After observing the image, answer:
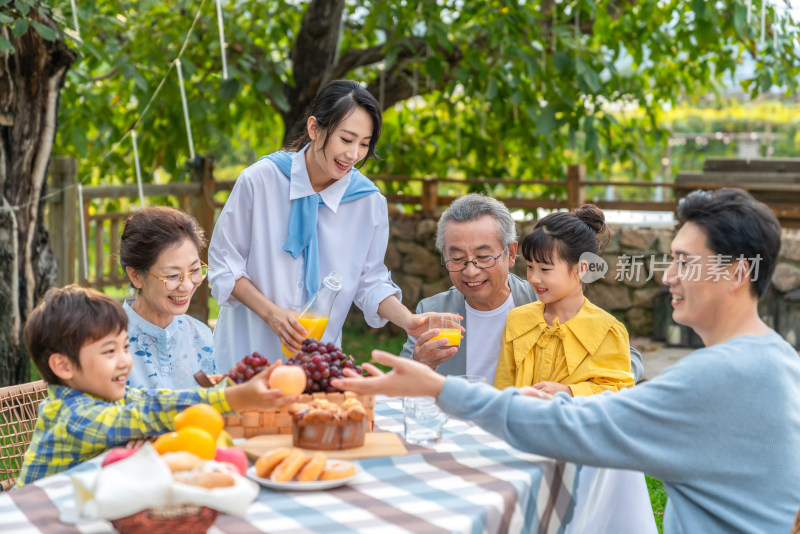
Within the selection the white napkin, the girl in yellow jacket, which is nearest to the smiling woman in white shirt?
the girl in yellow jacket

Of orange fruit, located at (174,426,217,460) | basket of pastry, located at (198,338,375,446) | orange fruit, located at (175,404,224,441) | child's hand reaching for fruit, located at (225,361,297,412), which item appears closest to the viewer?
orange fruit, located at (174,426,217,460)

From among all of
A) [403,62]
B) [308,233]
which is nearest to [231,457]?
[308,233]

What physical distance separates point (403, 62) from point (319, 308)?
170 inches

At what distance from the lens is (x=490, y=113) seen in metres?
7.53

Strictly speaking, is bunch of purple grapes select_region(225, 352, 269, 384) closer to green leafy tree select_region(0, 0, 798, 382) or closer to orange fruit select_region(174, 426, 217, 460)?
orange fruit select_region(174, 426, 217, 460)

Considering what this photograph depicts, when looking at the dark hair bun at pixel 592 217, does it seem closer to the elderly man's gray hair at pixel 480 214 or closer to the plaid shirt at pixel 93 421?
the elderly man's gray hair at pixel 480 214

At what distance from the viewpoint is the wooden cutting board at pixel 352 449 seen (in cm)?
197

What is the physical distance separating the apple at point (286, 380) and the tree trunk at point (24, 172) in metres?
3.09

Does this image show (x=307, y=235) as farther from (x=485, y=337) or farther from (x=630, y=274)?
(x=630, y=274)

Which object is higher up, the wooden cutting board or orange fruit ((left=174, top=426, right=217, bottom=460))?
orange fruit ((left=174, top=426, right=217, bottom=460))

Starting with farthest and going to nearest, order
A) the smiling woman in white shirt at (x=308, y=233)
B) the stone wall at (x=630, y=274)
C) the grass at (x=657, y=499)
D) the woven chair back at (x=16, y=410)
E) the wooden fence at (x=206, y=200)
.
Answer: the stone wall at (x=630, y=274) < the wooden fence at (x=206, y=200) < the grass at (x=657, y=499) < the smiling woman in white shirt at (x=308, y=233) < the woven chair back at (x=16, y=410)

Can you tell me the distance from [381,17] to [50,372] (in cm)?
424

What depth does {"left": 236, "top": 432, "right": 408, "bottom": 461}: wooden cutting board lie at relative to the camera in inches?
77.4

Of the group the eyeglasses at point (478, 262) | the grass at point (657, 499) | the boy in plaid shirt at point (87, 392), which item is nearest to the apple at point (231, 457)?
the boy in plaid shirt at point (87, 392)
